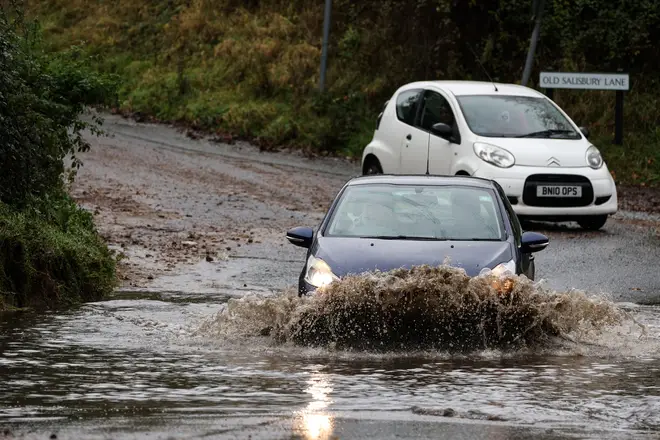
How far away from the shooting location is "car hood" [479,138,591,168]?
1984 centimetres

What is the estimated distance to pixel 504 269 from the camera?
10.9 m

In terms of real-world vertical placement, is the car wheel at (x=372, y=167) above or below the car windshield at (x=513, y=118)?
below

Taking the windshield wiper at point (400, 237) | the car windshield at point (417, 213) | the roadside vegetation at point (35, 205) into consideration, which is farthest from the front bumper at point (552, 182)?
the windshield wiper at point (400, 237)

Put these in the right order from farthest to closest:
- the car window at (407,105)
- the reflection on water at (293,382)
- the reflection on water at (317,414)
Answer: the car window at (407,105), the reflection on water at (293,382), the reflection on water at (317,414)

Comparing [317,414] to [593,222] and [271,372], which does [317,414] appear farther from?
[593,222]

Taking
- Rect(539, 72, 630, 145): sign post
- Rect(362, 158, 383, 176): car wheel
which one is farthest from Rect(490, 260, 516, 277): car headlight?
Rect(539, 72, 630, 145): sign post

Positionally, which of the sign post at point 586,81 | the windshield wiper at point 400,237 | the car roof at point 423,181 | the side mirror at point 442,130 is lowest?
the windshield wiper at point 400,237

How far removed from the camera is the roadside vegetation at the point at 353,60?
29.6m

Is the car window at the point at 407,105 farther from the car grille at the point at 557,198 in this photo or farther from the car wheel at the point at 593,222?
the car wheel at the point at 593,222

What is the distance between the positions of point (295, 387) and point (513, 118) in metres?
12.5

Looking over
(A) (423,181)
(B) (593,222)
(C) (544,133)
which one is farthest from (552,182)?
(A) (423,181)

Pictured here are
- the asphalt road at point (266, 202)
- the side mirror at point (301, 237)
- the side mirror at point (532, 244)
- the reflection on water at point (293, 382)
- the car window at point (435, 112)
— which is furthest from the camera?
the car window at point (435, 112)

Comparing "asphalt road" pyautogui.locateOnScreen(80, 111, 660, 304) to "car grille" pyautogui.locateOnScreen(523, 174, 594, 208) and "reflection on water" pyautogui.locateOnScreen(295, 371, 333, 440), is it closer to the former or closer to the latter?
"car grille" pyautogui.locateOnScreen(523, 174, 594, 208)

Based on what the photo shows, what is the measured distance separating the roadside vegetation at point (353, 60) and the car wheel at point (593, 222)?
6.12 meters
